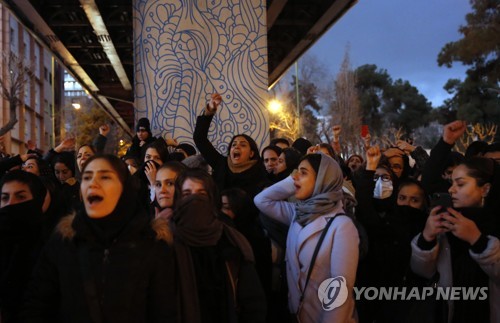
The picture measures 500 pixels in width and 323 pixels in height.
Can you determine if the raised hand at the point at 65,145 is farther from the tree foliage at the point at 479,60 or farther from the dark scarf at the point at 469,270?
the tree foliage at the point at 479,60

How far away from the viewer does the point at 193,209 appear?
10.6 feet

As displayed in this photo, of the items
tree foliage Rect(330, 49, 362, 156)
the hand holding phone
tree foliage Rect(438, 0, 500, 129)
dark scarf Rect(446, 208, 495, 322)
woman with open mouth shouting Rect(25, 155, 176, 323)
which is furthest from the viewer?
tree foliage Rect(330, 49, 362, 156)

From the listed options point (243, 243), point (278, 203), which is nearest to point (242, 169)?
point (278, 203)

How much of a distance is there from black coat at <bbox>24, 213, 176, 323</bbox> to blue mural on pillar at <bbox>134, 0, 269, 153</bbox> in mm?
5937

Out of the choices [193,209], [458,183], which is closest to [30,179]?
[193,209]

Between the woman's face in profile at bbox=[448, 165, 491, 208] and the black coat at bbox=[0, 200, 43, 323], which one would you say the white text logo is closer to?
the woman's face in profile at bbox=[448, 165, 491, 208]

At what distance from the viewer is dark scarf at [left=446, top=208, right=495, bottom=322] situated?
12.0 ft

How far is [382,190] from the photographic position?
5.11m

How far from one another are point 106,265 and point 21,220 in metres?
1.08

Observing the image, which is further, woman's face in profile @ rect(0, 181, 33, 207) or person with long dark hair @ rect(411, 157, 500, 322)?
woman's face in profile @ rect(0, 181, 33, 207)

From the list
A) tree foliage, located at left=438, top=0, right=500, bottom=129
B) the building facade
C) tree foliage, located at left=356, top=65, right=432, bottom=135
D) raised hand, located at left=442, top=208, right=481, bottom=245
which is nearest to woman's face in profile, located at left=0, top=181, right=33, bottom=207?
raised hand, located at left=442, top=208, right=481, bottom=245

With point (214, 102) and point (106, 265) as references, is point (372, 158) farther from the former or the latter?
point (106, 265)

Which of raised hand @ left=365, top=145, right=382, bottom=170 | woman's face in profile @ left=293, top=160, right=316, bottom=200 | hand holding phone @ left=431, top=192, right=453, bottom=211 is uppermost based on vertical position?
raised hand @ left=365, top=145, right=382, bottom=170

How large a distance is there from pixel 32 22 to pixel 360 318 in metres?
11.1
